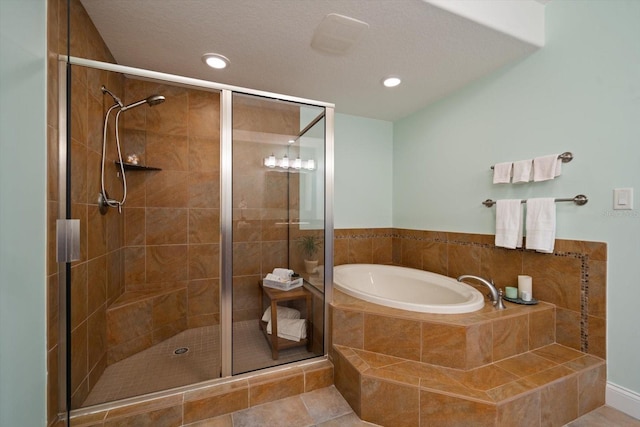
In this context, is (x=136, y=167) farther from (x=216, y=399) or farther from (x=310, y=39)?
(x=216, y=399)

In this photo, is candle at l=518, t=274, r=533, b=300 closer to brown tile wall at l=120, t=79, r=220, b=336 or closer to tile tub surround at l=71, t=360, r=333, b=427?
tile tub surround at l=71, t=360, r=333, b=427

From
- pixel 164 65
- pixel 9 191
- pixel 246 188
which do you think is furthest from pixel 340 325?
pixel 164 65

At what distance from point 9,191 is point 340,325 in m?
1.72

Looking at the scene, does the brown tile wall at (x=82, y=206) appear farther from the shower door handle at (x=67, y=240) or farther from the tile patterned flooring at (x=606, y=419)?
the tile patterned flooring at (x=606, y=419)

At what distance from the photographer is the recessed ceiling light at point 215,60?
1848 millimetres

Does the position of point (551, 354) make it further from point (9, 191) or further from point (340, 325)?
point (9, 191)

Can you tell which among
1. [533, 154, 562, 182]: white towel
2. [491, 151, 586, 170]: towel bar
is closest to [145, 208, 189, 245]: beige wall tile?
[533, 154, 562, 182]: white towel

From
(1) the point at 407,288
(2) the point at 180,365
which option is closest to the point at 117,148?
(2) the point at 180,365

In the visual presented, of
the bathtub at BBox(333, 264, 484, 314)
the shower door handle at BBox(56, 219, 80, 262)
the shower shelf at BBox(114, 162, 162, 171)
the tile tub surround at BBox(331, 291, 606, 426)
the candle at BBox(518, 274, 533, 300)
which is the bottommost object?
the tile tub surround at BBox(331, 291, 606, 426)

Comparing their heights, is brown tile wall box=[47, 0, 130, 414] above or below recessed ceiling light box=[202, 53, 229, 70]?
below

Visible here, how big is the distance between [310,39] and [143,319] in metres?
2.41

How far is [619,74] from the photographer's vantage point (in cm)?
143

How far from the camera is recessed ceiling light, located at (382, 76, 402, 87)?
2168mm

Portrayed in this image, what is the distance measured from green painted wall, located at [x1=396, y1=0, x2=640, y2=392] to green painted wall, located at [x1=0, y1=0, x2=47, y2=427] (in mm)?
2848
